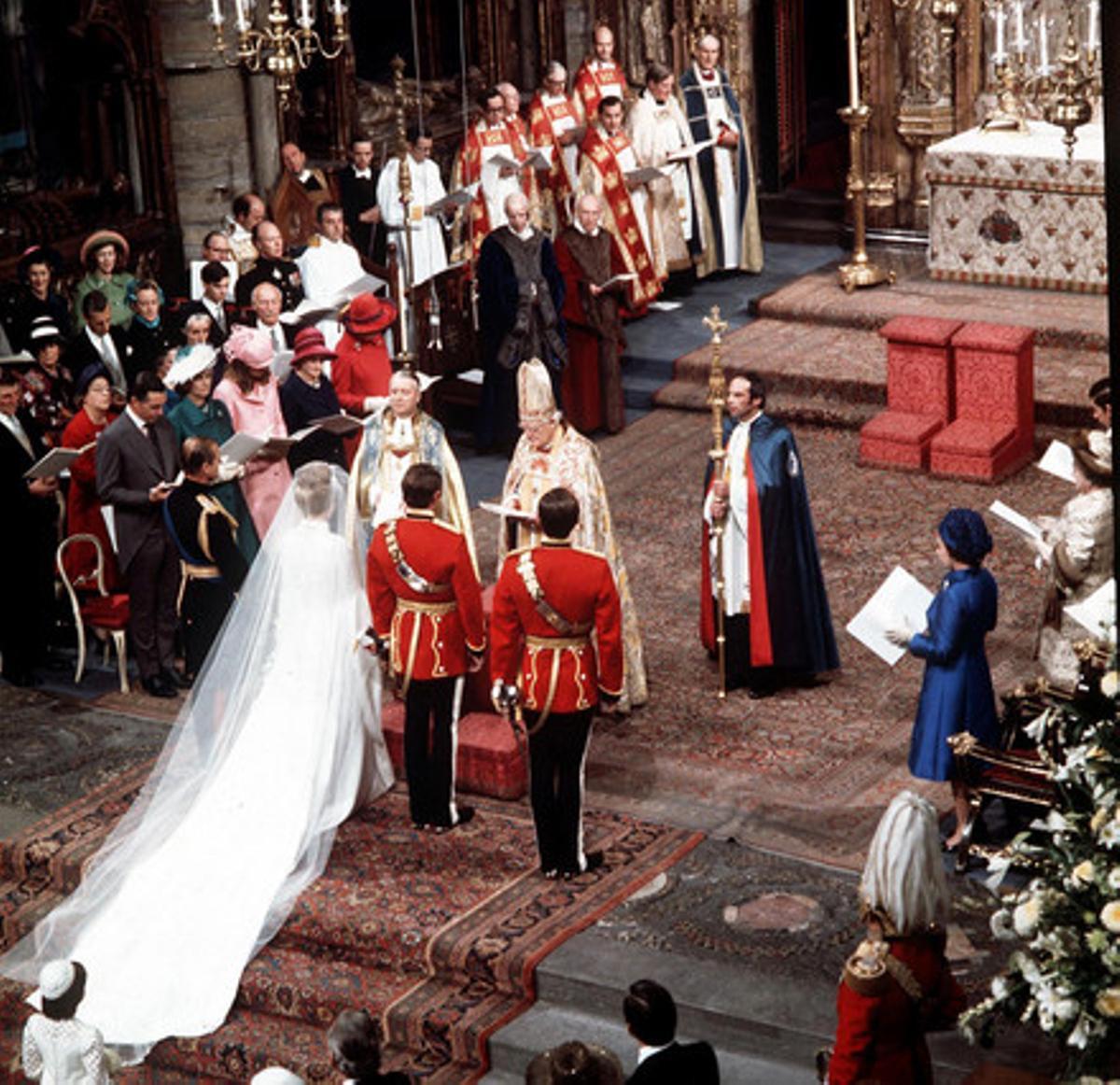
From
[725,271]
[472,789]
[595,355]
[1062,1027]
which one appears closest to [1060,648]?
[472,789]

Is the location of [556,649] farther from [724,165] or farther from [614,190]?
[724,165]

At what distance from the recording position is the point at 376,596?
33.3 feet

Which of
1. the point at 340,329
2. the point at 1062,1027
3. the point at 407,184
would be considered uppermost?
the point at 407,184

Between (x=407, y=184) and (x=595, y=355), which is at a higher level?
(x=407, y=184)

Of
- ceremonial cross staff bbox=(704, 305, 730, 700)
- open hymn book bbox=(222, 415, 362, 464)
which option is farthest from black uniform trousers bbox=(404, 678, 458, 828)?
open hymn book bbox=(222, 415, 362, 464)

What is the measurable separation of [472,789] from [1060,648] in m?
2.44

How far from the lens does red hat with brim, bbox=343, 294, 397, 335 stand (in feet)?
44.4

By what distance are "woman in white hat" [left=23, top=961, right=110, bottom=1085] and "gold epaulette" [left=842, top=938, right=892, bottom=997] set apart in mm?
2503

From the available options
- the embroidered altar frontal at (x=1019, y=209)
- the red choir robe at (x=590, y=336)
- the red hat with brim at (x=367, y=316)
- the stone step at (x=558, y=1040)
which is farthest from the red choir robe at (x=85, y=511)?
the embroidered altar frontal at (x=1019, y=209)

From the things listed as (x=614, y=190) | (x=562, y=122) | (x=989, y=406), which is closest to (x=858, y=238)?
(x=614, y=190)

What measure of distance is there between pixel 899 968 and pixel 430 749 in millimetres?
3027

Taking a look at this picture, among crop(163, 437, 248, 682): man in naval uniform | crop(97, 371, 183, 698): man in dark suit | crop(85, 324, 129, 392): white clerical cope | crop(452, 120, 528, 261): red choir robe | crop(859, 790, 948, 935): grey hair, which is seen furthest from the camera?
crop(452, 120, 528, 261): red choir robe

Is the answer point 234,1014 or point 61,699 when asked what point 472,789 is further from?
point 61,699

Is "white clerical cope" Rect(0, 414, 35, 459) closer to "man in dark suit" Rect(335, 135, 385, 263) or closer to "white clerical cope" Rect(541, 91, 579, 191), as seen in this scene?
"man in dark suit" Rect(335, 135, 385, 263)
